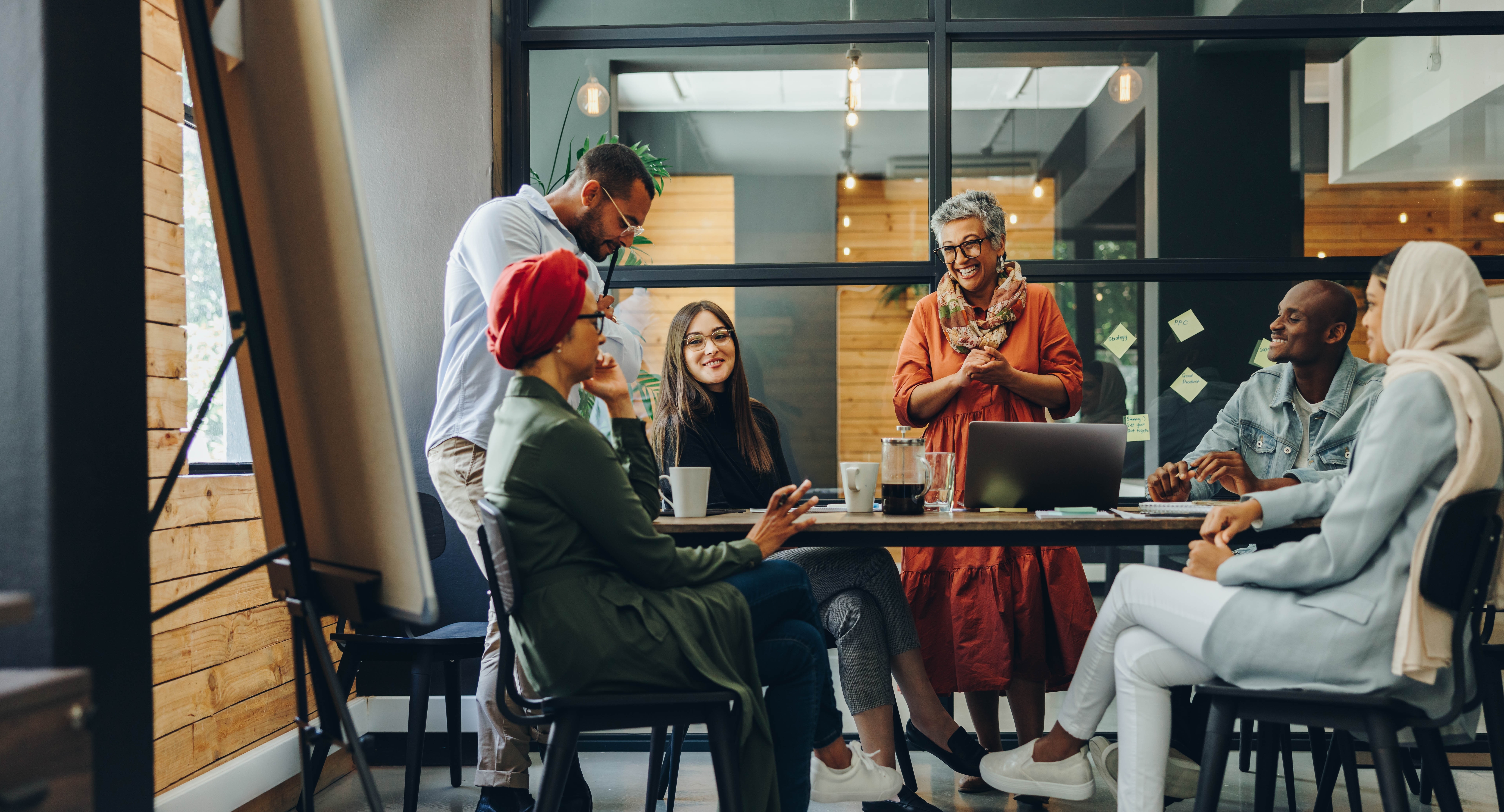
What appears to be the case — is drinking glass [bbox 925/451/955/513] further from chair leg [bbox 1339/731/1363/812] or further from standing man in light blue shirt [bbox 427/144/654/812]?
chair leg [bbox 1339/731/1363/812]

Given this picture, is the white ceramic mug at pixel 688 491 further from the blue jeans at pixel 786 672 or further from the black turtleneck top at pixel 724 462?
the black turtleneck top at pixel 724 462

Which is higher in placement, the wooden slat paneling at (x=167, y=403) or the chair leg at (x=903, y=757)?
the wooden slat paneling at (x=167, y=403)

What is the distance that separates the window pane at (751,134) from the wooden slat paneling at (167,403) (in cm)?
152

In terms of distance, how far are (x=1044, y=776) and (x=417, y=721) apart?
1.52 metres

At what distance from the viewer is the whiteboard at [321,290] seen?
973mm

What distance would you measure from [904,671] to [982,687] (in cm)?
27

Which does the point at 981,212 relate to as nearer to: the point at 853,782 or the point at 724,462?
the point at 724,462

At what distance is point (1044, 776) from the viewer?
2.18 m

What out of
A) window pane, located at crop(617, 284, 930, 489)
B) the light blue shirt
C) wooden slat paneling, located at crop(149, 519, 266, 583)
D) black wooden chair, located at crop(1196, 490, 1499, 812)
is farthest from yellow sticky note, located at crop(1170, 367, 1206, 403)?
wooden slat paneling, located at crop(149, 519, 266, 583)

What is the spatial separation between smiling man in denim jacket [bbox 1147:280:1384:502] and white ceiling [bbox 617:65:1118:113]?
1.26m

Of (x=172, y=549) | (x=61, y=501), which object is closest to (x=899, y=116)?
(x=172, y=549)

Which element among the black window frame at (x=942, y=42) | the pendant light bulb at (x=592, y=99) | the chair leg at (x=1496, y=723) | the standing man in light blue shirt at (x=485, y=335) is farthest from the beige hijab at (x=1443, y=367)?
the pendant light bulb at (x=592, y=99)

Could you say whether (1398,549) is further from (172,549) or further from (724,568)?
(172,549)

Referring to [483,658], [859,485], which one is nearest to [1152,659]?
[859,485]
